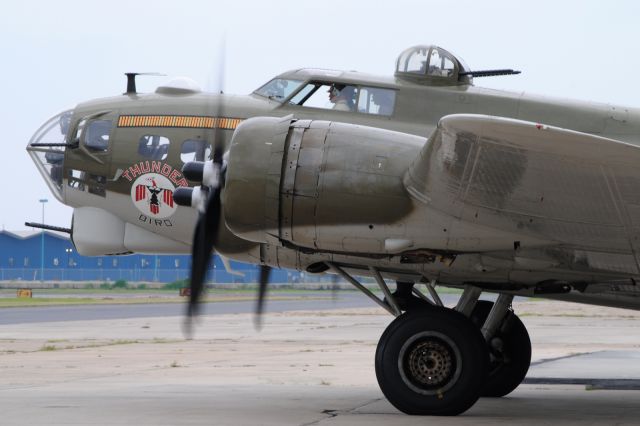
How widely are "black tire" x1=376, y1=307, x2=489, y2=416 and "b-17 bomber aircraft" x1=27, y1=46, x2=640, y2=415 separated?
0.05 ft

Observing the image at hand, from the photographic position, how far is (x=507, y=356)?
15000mm

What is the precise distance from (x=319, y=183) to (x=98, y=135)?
153 inches

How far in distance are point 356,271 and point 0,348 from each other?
14879 millimetres

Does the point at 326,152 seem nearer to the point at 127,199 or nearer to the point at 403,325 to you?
the point at 403,325

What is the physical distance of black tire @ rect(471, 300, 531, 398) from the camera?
14758 millimetres

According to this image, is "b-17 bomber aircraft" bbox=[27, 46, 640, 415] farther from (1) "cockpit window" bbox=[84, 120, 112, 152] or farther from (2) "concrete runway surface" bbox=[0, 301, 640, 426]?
(2) "concrete runway surface" bbox=[0, 301, 640, 426]

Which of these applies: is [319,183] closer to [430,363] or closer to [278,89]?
[430,363]

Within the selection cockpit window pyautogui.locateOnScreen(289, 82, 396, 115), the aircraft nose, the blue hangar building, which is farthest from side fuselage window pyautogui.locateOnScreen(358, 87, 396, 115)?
the blue hangar building

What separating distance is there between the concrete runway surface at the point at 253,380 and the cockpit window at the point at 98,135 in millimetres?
3201

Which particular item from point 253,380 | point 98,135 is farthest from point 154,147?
point 253,380

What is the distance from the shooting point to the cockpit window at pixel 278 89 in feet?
47.2

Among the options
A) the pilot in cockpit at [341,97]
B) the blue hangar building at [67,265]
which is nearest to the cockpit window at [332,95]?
the pilot in cockpit at [341,97]

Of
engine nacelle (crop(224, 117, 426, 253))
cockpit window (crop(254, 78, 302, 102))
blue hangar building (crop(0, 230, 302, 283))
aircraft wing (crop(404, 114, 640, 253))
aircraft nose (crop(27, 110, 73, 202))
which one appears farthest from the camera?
blue hangar building (crop(0, 230, 302, 283))

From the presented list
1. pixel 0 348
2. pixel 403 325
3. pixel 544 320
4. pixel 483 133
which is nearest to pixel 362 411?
pixel 403 325
